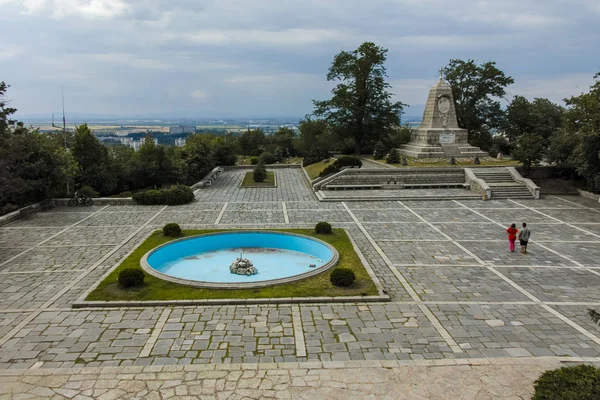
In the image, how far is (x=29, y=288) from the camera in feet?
42.9

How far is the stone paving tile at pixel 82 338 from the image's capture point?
361 inches

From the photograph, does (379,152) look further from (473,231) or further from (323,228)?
(323,228)

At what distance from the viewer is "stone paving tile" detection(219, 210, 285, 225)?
2197 centimetres

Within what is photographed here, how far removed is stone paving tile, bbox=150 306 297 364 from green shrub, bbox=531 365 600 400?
485cm

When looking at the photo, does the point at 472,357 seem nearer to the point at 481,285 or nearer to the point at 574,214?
the point at 481,285

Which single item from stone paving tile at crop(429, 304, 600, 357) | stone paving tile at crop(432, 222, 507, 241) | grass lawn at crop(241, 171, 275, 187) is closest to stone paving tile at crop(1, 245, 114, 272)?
stone paving tile at crop(429, 304, 600, 357)

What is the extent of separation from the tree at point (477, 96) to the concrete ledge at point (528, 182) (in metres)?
12.6

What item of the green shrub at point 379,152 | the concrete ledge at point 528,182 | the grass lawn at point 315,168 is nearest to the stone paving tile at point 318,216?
the grass lawn at point 315,168

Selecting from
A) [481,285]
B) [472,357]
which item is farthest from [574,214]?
[472,357]

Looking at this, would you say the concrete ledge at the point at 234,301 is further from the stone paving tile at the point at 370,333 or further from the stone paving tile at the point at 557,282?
the stone paving tile at the point at 557,282

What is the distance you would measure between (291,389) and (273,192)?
916 inches

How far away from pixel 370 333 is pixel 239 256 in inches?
327

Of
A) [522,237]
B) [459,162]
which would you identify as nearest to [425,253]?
[522,237]

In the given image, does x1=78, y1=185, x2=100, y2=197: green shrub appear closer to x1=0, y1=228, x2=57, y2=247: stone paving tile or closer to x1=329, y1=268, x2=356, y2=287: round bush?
x1=0, y1=228, x2=57, y2=247: stone paving tile
